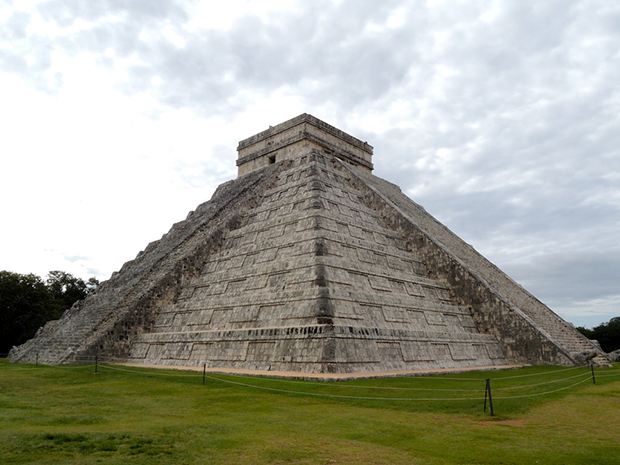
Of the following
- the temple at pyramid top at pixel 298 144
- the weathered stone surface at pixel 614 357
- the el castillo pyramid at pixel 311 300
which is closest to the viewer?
the el castillo pyramid at pixel 311 300

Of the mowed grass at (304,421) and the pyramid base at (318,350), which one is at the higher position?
the pyramid base at (318,350)

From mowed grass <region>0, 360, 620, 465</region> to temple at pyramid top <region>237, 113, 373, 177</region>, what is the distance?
1487 centimetres

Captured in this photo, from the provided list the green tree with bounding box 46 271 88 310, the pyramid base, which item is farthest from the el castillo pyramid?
the green tree with bounding box 46 271 88 310

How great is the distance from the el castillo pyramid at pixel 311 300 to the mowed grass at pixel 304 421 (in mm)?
1591

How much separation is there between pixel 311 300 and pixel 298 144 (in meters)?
13.1

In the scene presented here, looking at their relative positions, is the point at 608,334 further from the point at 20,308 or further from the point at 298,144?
the point at 20,308

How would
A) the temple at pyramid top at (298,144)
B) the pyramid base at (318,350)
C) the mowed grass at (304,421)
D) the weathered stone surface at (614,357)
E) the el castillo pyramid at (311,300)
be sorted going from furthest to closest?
the temple at pyramid top at (298,144)
the weathered stone surface at (614,357)
the el castillo pyramid at (311,300)
the pyramid base at (318,350)
the mowed grass at (304,421)

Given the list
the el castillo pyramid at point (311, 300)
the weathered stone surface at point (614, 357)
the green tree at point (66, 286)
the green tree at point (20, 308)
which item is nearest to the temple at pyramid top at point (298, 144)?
the el castillo pyramid at point (311, 300)

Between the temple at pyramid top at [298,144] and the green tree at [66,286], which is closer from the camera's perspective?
the temple at pyramid top at [298,144]

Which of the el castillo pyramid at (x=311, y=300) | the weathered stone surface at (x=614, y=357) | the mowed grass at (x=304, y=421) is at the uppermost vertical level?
the el castillo pyramid at (x=311, y=300)

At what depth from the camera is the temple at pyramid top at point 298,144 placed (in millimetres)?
22969

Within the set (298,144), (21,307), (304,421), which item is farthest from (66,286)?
(304,421)

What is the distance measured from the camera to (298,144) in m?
22.9

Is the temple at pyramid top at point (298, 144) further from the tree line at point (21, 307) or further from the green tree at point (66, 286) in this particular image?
the green tree at point (66, 286)
